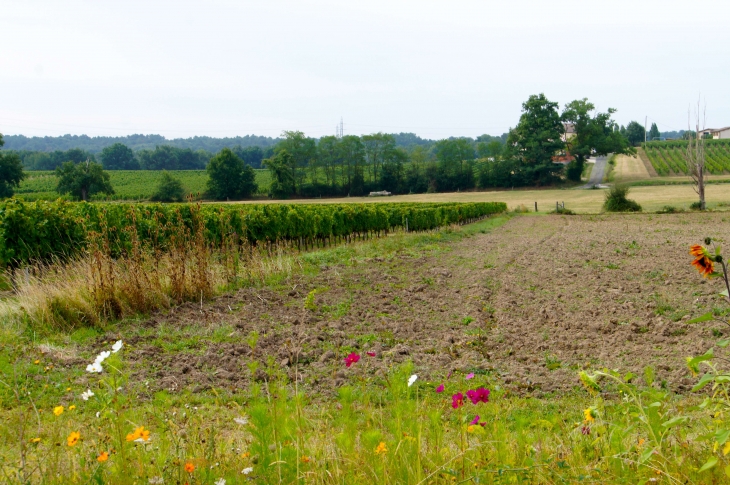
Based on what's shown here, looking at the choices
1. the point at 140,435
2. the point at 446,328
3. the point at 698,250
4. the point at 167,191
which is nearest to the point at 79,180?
the point at 167,191

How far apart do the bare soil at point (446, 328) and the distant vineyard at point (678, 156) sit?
2576 inches

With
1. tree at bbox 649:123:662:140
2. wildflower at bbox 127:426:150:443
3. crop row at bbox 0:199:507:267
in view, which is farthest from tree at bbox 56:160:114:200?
tree at bbox 649:123:662:140

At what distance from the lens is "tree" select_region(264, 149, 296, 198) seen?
77.1 m

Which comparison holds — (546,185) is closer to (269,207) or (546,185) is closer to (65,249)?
(269,207)

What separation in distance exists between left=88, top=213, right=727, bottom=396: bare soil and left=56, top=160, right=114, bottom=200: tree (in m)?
46.5

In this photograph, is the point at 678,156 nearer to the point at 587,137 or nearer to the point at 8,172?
the point at 587,137

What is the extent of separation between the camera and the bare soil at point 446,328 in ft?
17.4

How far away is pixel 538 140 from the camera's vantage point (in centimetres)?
7656

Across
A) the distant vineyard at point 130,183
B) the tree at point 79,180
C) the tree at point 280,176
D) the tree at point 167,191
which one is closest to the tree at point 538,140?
the tree at point 280,176

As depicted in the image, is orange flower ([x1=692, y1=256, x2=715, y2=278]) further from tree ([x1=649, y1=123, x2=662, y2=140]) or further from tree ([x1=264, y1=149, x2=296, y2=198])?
tree ([x1=649, y1=123, x2=662, y2=140])

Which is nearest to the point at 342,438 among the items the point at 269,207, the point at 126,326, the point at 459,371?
the point at 459,371

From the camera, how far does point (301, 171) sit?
83.7 meters

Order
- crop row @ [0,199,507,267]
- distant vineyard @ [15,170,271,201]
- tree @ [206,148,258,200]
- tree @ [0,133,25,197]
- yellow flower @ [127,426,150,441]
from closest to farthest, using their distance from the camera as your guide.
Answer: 1. yellow flower @ [127,426,150,441]
2. crop row @ [0,199,507,267]
3. tree @ [0,133,25,197]
4. distant vineyard @ [15,170,271,201]
5. tree @ [206,148,258,200]

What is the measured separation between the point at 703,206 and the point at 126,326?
137ft
